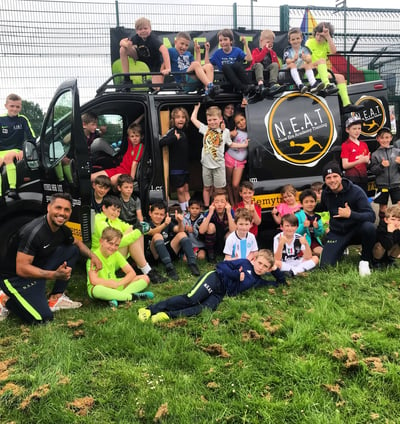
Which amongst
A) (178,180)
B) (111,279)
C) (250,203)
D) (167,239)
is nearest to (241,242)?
(250,203)

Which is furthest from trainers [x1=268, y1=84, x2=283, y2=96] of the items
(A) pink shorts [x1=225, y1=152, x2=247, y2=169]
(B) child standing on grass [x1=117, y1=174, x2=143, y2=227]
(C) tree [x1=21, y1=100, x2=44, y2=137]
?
(C) tree [x1=21, y1=100, x2=44, y2=137]

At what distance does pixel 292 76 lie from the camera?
18.3 ft

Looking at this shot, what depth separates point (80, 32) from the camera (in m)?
9.05

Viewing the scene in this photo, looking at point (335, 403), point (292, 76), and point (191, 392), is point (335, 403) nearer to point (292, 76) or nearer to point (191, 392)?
point (191, 392)

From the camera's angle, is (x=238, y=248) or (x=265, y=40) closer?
(x=238, y=248)

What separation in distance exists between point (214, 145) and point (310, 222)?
158 centimetres

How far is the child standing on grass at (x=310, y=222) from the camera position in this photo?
4898mm

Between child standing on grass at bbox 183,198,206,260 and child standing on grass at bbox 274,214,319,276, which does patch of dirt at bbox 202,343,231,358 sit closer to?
child standing on grass at bbox 274,214,319,276

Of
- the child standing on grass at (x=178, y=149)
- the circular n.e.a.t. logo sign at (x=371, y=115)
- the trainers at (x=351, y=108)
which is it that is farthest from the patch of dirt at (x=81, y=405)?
the circular n.e.a.t. logo sign at (x=371, y=115)

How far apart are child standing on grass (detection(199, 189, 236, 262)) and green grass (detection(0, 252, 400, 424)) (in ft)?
4.56

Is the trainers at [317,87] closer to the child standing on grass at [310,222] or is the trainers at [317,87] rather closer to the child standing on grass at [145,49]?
the child standing on grass at [310,222]

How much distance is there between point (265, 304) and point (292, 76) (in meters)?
3.47

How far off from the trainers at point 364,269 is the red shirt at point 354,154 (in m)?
1.73

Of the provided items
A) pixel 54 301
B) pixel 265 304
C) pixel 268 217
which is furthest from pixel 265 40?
pixel 54 301
